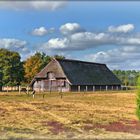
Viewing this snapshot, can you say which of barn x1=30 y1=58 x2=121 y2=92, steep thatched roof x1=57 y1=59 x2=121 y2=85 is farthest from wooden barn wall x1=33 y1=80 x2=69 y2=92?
steep thatched roof x1=57 y1=59 x2=121 y2=85

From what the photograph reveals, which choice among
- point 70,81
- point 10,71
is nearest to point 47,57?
point 10,71

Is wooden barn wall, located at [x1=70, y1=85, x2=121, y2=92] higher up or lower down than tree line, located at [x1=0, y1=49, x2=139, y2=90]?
lower down

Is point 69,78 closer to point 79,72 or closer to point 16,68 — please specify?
point 79,72

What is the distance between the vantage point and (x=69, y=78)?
86938 mm

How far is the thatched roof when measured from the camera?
88.6 metres

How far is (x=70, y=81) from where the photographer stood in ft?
283

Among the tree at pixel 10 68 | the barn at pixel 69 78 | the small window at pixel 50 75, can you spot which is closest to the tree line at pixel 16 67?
the tree at pixel 10 68

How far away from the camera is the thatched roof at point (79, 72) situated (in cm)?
8862

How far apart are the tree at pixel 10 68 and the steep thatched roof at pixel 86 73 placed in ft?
43.0

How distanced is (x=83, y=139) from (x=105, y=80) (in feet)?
276

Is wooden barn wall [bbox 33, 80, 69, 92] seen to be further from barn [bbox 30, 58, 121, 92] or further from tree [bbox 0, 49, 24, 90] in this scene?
tree [bbox 0, 49, 24, 90]

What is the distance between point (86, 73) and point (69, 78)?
8.77 meters

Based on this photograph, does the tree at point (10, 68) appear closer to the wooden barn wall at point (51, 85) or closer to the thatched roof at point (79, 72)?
the wooden barn wall at point (51, 85)

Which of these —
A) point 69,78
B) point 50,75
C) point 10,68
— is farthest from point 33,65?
point 69,78
